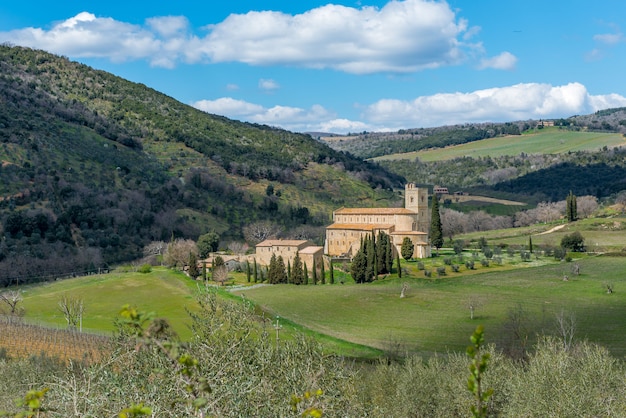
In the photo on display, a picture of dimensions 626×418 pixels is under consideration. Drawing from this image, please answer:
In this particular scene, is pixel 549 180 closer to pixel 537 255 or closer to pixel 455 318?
pixel 537 255

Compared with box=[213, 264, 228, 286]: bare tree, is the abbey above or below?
above

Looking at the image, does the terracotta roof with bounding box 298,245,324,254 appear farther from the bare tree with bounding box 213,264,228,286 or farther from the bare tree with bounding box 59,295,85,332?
the bare tree with bounding box 59,295,85,332

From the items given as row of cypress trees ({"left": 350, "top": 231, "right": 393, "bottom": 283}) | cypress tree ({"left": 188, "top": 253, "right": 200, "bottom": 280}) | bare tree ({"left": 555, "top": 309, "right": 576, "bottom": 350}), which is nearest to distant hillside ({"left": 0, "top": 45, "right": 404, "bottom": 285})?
cypress tree ({"left": 188, "top": 253, "right": 200, "bottom": 280})

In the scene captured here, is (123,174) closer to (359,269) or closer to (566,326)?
(359,269)

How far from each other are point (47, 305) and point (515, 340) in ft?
135

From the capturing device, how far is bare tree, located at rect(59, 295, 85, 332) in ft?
153

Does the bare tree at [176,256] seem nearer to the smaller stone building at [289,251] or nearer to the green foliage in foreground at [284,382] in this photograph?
the smaller stone building at [289,251]

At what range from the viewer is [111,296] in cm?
6059

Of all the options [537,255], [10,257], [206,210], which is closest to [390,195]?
[206,210]

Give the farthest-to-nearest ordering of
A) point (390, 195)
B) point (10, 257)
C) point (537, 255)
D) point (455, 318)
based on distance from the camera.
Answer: point (390, 195) → point (537, 255) → point (10, 257) → point (455, 318)

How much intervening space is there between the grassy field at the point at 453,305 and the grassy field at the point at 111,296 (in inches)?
303

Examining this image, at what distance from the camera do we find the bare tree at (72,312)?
46.5 m

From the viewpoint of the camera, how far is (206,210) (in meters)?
118

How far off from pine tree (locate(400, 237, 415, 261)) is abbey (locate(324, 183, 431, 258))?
294 cm
